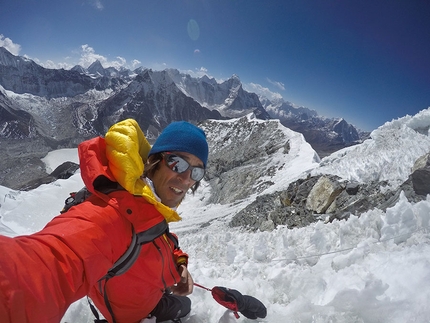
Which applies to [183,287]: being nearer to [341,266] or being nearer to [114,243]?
[114,243]

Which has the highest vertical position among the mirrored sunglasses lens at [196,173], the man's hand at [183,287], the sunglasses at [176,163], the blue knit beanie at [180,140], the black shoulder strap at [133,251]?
the blue knit beanie at [180,140]

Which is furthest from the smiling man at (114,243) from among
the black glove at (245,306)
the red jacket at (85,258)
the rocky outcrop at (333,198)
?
the rocky outcrop at (333,198)

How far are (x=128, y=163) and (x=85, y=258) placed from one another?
0.73 meters

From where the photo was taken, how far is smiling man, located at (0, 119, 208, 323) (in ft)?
3.77

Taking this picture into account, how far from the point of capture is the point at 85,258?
1392mm

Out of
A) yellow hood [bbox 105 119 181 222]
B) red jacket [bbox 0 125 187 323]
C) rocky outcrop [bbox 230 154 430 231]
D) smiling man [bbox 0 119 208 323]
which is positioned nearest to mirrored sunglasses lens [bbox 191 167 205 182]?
smiling man [bbox 0 119 208 323]

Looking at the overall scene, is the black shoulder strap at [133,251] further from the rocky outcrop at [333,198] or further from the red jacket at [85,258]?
the rocky outcrop at [333,198]

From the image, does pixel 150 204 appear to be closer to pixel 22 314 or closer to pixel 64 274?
pixel 64 274

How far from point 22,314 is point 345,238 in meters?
5.06

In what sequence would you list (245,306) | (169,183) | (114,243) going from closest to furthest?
(114,243)
(169,183)
(245,306)

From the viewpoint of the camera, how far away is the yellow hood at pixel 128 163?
185 centimetres

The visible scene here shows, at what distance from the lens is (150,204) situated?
191cm

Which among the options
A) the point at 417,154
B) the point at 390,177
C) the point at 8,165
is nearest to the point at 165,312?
the point at 390,177

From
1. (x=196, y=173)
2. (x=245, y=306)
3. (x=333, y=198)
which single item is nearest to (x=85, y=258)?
(x=196, y=173)
